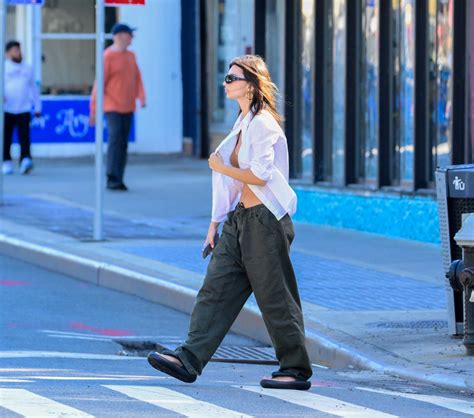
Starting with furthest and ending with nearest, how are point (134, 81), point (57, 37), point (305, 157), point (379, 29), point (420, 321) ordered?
point (57, 37), point (134, 81), point (305, 157), point (379, 29), point (420, 321)

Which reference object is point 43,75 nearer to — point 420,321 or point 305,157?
point 305,157

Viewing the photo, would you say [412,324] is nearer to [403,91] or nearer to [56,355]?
[56,355]

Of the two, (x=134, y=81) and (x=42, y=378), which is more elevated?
(x=134, y=81)

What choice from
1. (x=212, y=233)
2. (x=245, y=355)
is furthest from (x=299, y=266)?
(x=212, y=233)

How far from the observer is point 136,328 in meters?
10.8

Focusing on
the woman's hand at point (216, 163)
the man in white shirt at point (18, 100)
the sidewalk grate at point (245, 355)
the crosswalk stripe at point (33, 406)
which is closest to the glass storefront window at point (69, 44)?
the man in white shirt at point (18, 100)

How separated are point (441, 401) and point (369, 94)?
7.99m

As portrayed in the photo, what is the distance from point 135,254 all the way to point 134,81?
6179mm

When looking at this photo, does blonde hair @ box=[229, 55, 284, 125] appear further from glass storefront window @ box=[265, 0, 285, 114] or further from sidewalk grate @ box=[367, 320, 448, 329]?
glass storefront window @ box=[265, 0, 285, 114]

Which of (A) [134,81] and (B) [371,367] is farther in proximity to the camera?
(A) [134,81]

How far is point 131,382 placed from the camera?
8055 mm

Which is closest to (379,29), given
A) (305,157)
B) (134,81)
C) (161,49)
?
(305,157)

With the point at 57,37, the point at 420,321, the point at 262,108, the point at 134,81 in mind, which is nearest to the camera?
the point at 262,108

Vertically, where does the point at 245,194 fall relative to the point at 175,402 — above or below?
above
